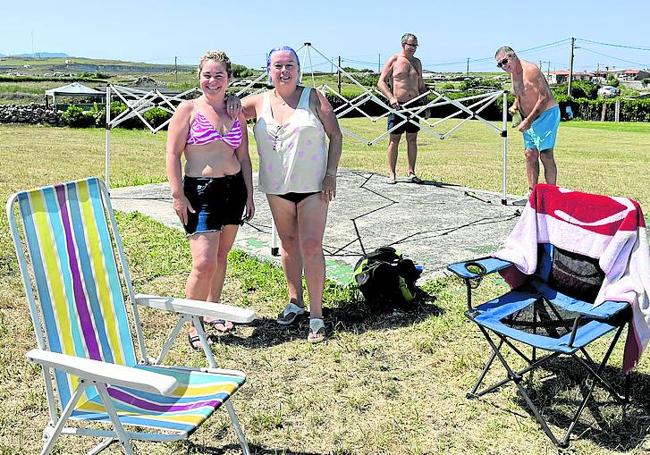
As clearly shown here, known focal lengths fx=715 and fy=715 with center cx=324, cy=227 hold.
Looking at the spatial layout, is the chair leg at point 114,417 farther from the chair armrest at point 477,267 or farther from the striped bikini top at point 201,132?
the striped bikini top at point 201,132

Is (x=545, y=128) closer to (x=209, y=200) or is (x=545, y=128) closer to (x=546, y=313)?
(x=546, y=313)

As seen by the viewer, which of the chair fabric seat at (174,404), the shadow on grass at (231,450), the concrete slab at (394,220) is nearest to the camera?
the chair fabric seat at (174,404)

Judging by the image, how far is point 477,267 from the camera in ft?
12.0

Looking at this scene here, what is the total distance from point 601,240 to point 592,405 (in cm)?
82

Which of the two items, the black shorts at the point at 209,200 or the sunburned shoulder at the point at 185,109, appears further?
the black shorts at the point at 209,200

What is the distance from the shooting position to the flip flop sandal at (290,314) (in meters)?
4.61

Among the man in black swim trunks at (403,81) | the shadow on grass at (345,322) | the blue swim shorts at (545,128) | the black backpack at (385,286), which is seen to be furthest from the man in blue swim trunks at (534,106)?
the black backpack at (385,286)

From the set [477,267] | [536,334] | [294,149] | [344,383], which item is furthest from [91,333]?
[536,334]

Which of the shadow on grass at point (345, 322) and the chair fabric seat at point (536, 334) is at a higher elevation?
the chair fabric seat at point (536, 334)

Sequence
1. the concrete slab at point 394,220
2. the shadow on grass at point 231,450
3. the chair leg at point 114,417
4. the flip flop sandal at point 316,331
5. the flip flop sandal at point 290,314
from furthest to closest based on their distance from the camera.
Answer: the concrete slab at point 394,220 < the flip flop sandal at point 290,314 < the flip flop sandal at point 316,331 < the shadow on grass at point 231,450 < the chair leg at point 114,417

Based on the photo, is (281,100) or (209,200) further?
(281,100)

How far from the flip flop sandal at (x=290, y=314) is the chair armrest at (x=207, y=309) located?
5.09 feet

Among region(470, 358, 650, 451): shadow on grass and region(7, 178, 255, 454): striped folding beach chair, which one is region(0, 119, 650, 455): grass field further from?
region(7, 178, 255, 454): striped folding beach chair

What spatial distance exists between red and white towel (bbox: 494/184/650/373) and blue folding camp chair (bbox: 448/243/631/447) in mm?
59
